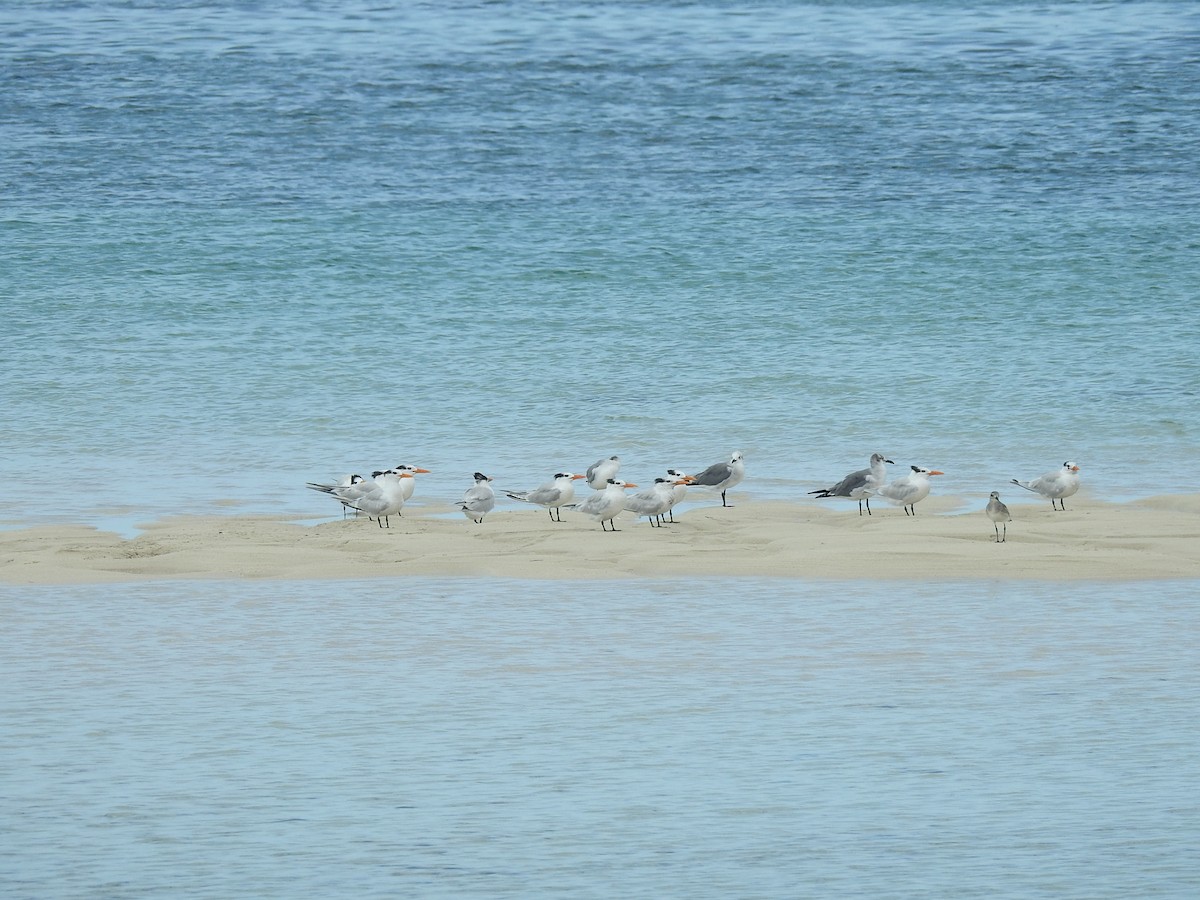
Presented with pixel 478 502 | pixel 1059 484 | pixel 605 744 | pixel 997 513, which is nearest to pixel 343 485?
pixel 478 502

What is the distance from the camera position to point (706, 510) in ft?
44.7

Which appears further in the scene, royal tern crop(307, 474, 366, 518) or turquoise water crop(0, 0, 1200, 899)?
royal tern crop(307, 474, 366, 518)

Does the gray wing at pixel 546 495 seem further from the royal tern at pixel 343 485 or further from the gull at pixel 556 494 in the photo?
the royal tern at pixel 343 485

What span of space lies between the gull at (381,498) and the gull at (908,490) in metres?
3.21

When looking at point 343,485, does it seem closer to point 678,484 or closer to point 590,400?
point 678,484

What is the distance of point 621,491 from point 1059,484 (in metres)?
2.99

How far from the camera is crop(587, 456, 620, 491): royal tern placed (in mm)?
14078

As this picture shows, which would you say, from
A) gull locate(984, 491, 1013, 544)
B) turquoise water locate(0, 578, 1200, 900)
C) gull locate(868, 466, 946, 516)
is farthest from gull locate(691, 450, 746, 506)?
turquoise water locate(0, 578, 1200, 900)

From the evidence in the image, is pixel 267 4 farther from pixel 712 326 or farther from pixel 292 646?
pixel 292 646

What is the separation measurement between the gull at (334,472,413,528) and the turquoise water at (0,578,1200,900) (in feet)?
8.25

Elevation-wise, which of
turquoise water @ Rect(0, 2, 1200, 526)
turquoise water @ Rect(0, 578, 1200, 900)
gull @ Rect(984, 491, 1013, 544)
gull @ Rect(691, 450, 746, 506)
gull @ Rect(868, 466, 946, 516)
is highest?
turquoise water @ Rect(0, 2, 1200, 526)

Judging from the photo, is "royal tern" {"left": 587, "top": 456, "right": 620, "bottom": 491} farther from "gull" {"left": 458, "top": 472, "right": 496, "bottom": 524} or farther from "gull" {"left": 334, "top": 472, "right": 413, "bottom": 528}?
"gull" {"left": 334, "top": 472, "right": 413, "bottom": 528}

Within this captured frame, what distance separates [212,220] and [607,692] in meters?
18.7

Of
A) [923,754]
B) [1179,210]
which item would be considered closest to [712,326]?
[1179,210]
